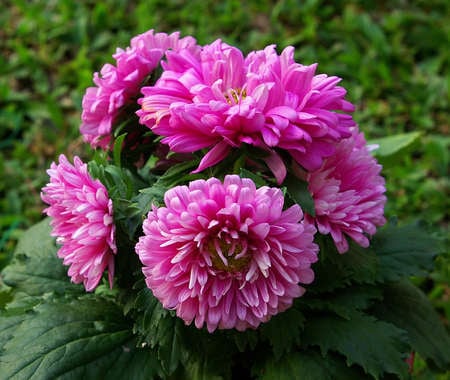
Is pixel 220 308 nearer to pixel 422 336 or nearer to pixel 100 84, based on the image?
pixel 100 84

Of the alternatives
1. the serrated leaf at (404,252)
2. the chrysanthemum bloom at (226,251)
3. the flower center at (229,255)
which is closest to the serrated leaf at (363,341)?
the serrated leaf at (404,252)

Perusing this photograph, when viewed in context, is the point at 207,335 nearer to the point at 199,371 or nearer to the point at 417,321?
the point at 199,371

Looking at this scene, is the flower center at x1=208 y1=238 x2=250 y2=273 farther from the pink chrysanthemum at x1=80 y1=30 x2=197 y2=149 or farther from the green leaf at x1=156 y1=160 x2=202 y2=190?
the pink chrysanthemum at x1=80 y1=30 x2=197 y2=149

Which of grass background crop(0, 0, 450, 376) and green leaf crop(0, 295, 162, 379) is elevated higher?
grass background crop(0, 0, 450, 376)

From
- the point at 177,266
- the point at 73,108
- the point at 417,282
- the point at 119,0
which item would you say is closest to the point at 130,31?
the point at 119,0

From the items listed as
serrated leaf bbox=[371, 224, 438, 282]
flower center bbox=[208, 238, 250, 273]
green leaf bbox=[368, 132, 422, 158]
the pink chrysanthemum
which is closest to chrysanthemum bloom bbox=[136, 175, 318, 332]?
flower center bbox=[208, 238, 250, 273]
